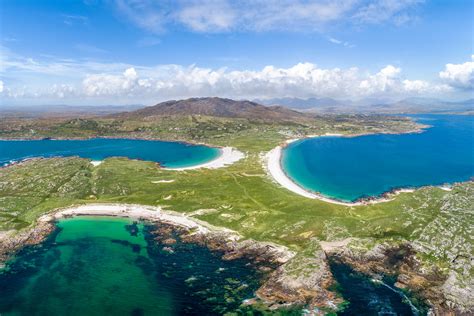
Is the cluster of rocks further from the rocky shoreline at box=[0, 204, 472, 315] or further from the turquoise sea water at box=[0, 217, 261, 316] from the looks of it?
the turquoise sea water at box=[0, 217, 261, 316]

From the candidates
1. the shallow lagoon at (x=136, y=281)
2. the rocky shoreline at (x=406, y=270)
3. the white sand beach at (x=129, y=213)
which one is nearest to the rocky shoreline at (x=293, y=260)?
the rocky shoreline at (x=406, y=270)

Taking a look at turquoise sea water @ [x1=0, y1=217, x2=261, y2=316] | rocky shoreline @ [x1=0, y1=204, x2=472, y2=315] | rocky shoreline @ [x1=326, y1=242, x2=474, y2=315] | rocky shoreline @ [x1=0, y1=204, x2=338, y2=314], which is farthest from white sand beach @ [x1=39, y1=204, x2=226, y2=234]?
rocky shoreline @ [x1=326, y1=242, x2=474, y2=315]

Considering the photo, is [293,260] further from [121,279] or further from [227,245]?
[121,279]

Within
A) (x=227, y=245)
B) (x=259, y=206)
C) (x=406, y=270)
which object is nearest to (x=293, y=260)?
(x=227, y=245)

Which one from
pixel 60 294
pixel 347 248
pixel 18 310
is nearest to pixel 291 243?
pixel 347 248

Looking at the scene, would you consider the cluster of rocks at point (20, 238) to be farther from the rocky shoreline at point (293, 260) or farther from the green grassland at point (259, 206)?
the green grassland at point (259, 206)
